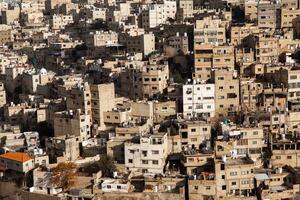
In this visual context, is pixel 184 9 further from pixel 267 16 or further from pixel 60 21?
pixel 60 21

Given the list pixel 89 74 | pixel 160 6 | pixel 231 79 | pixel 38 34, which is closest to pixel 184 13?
pixel 160 6

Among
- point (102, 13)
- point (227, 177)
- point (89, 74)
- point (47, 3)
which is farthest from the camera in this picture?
point (47, 3)

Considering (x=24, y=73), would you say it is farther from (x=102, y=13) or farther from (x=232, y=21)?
(x=102, y=13)

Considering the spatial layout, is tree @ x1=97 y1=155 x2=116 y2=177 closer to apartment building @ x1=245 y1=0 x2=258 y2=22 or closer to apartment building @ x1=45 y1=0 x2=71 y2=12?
apartment building @ x1=245 y1=0 x2=258 y2=22

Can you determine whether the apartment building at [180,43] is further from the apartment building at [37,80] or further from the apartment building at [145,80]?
the apartment building at [37,80]

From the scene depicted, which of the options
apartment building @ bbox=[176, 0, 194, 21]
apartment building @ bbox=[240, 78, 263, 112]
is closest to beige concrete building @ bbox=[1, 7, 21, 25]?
apartment building @ bbox=[176, 0, 194, 21]

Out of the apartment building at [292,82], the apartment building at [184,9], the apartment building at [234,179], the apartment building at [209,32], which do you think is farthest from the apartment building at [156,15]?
the apartment building at [234,179]
